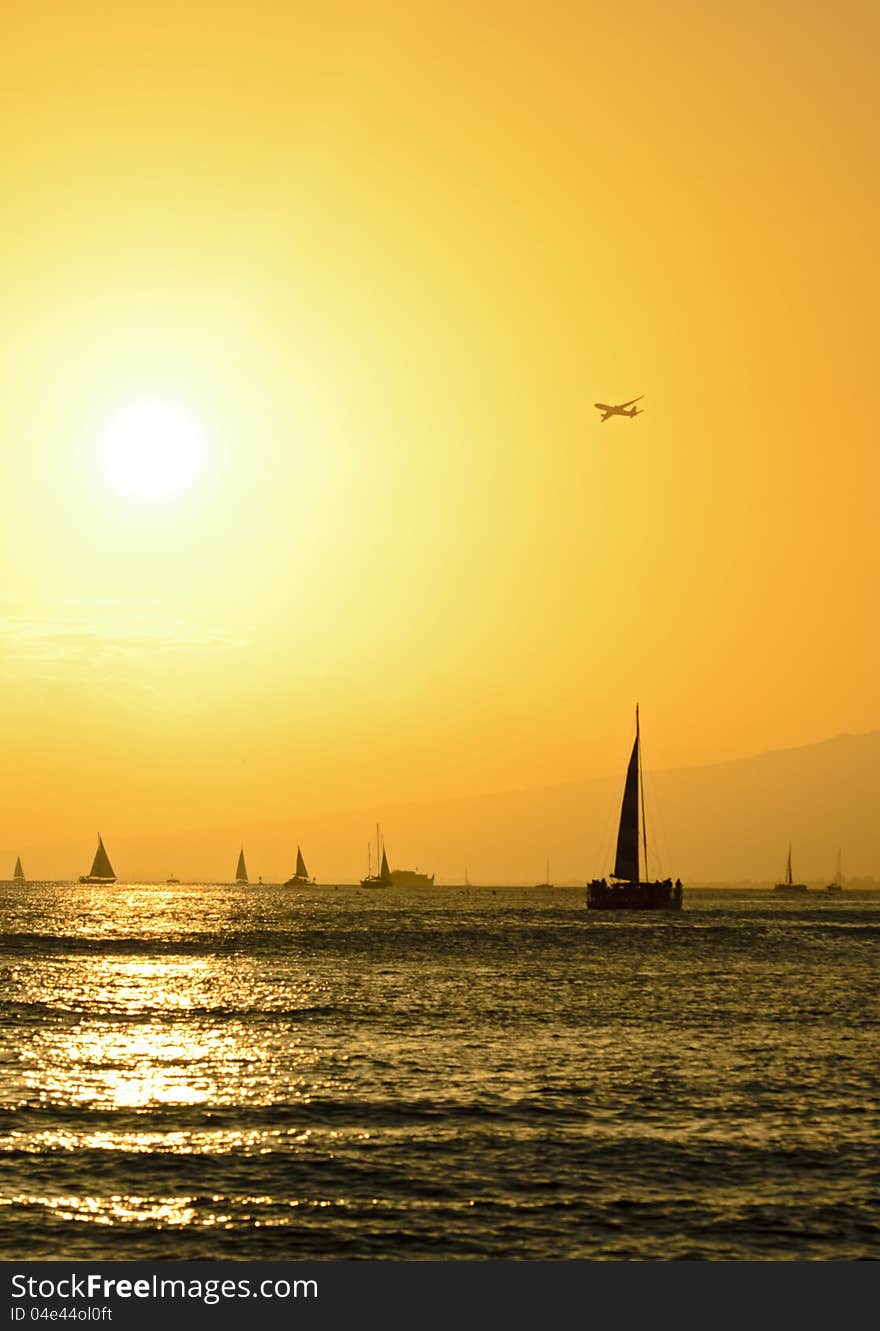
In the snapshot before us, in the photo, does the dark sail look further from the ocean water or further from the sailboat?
the ocean water

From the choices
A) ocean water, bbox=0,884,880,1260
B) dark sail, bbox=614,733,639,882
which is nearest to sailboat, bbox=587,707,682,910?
dark sail, bbox=614,733,639,882

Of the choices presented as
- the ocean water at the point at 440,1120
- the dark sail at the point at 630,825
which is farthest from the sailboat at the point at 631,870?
the ocean water at the point at 440,1120

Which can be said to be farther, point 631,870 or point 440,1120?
point 631,870

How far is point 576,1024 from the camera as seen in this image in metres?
68.3

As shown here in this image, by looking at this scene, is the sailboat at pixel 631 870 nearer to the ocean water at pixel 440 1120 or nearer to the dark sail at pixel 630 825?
the dark sail at pixel 630 825

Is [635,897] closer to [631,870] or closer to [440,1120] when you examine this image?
[631,870]

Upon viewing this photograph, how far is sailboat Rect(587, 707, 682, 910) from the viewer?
173m

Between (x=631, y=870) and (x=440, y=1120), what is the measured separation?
142910 millimetres

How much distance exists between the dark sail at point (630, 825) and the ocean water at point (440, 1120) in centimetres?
8006

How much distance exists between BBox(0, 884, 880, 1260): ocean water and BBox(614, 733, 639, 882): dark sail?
80.1 meters

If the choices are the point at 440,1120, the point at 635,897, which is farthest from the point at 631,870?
the point at 440,1120

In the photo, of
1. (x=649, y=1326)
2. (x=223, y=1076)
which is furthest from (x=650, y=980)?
(x=649, y=1326)

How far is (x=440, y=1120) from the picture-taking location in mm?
43188

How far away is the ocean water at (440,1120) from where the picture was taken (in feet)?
102
